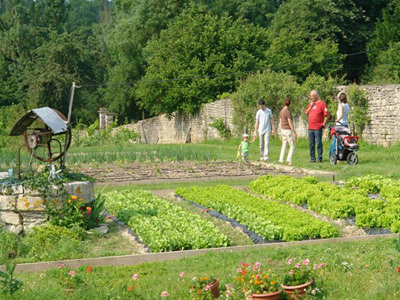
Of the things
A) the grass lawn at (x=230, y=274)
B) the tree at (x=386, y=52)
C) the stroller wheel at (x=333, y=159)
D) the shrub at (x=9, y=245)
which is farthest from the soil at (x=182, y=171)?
the tree at (x=386, y=52)

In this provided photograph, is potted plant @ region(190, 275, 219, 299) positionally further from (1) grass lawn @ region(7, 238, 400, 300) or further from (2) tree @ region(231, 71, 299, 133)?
(2) tree @ region(231, 71, 299, 133)

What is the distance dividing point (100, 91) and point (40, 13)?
13292 millimetres

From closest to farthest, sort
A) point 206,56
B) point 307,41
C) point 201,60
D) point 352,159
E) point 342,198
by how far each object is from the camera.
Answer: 1. point 342,198
2. point 352,159
3. point 206,56
4. point 201,60
5. point 307,41

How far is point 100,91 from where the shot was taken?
5616 cm

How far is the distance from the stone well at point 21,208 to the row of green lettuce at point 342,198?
4176 mm

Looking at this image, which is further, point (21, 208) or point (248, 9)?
point (248, 9)

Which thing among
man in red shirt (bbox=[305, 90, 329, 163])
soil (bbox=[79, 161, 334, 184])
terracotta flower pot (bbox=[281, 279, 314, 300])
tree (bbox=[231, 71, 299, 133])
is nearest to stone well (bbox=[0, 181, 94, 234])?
terracotta flower pot (bbox=[281, 279, 314, 300])

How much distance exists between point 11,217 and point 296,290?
4.92 metres

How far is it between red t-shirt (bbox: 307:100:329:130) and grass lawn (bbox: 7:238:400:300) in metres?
9.73

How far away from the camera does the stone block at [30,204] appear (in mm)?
9875

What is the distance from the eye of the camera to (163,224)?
32.3 ft

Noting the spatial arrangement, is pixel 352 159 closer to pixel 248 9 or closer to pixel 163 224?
pixel 163 224

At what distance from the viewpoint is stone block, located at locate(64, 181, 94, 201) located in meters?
10.1

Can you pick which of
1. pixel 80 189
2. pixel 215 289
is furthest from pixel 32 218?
pixel 215 289
